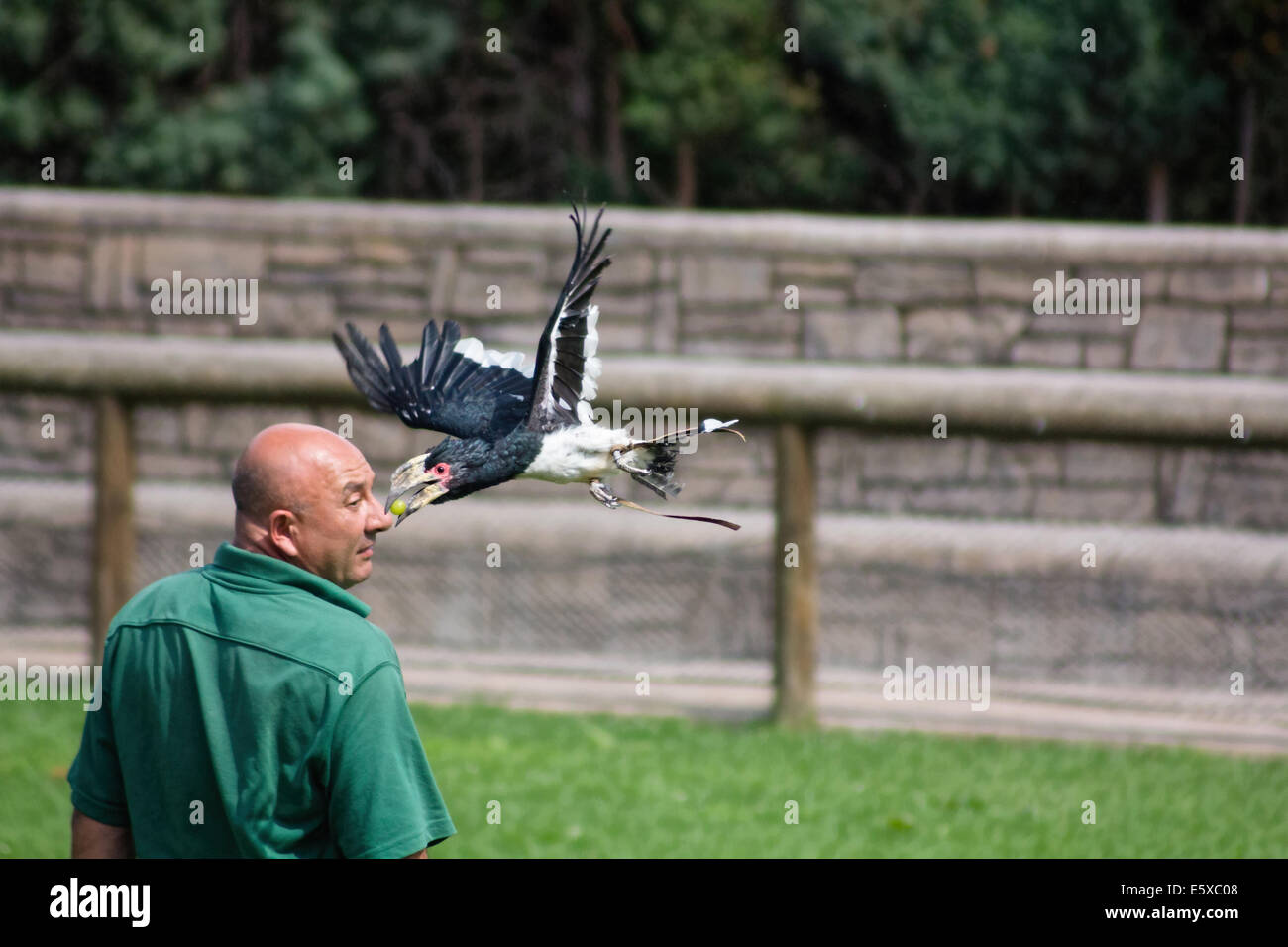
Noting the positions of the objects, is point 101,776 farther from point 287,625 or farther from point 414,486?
point 414,486

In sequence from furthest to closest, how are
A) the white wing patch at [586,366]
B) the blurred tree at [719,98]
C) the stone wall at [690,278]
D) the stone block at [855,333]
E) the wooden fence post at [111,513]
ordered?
the blurred tree at [719,98] → the stone block at [855,333] → the stone wall at [690,278] → the wooden fence post at [111,513] → the white wing patch at [586,366]

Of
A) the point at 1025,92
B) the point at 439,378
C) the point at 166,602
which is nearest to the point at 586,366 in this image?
the point at 439,378

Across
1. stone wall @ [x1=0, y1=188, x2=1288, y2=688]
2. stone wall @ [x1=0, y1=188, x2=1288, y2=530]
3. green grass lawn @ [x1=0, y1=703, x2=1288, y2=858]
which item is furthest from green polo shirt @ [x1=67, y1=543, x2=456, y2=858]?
stone wall @ [x1=0, y1=188, x2=1288, y2=530]

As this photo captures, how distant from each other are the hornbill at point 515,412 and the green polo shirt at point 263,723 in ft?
0.92

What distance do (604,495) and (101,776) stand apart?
1014 mm

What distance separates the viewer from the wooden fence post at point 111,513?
270 inches

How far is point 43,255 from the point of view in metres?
8.93

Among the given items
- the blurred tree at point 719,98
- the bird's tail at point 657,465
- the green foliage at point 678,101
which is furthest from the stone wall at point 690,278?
the blurred tree at point 719,98

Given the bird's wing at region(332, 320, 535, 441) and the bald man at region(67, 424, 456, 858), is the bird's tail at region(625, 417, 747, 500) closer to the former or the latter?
the bald man at region(67, 424, 456, 858)

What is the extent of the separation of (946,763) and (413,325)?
13.0 feet

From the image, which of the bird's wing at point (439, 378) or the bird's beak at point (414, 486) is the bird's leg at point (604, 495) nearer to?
the bird's beak at point (414, 486)

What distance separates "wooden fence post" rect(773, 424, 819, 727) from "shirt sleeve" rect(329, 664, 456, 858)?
4068 millimetres

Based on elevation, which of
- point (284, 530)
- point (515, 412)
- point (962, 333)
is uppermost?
point (962, 333)

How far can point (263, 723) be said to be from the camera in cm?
257
